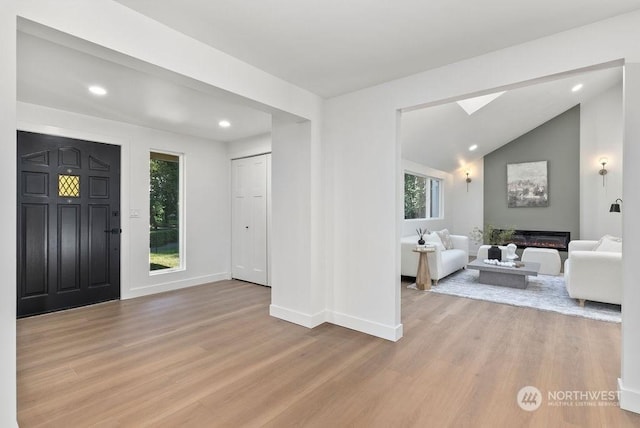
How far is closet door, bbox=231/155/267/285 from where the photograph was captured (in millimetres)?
5074

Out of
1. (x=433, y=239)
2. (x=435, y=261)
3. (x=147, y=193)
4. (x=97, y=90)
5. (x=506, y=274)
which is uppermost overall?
(x=97, y=90)

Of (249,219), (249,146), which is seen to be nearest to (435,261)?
(249,219)

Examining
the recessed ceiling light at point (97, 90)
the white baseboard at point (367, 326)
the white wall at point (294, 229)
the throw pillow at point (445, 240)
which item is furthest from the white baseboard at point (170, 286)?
the throw pillow at point (445, 240)

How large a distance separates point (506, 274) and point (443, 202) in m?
3.78

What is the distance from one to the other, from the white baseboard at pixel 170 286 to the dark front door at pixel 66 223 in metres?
0.18

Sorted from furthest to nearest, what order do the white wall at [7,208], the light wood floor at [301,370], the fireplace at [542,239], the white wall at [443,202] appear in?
the fireplace at [542,239] < the white wall at [443,202] < the light wood floor at [301,370] < the white wall at [7,208]

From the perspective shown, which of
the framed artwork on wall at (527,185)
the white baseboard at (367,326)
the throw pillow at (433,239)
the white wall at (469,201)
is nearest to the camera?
the white baseboard at (367,326)

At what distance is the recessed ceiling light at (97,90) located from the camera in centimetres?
306

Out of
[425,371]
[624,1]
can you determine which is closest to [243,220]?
[425,371]

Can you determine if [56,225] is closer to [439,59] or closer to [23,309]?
[23,309]

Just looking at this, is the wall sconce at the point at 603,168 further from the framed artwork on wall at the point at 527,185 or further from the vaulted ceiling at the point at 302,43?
the vaulted ceiling at the point at 302,43

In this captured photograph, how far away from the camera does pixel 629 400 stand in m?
1.92

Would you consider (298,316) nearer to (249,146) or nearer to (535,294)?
(249,146)

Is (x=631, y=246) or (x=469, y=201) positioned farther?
(x=469, y=201)
